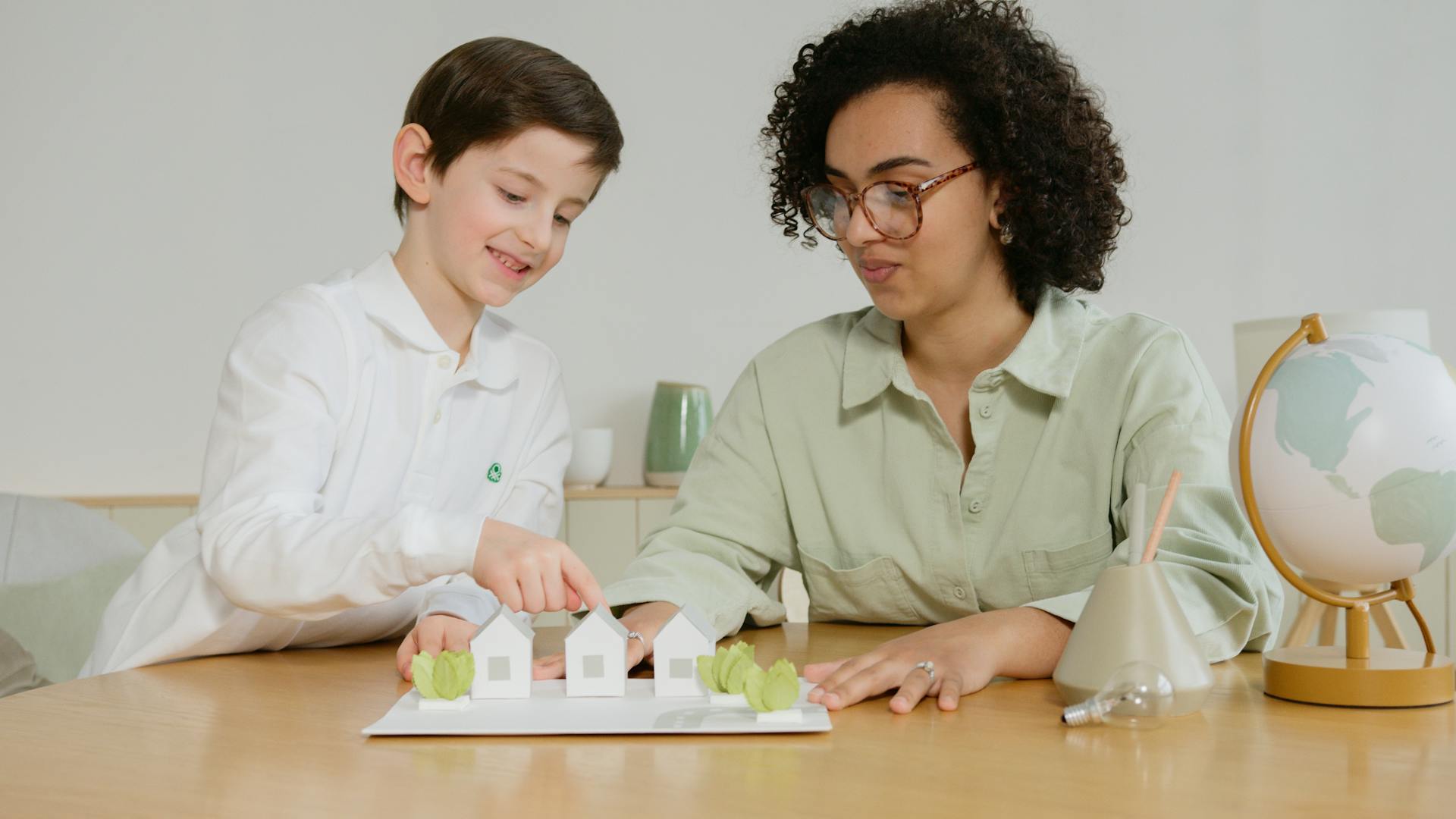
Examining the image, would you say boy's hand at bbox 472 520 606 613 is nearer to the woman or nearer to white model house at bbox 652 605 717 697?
white model house at bbox 652 605 717 697

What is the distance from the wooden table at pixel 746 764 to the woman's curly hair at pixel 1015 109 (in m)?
0.71

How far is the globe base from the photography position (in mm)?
939

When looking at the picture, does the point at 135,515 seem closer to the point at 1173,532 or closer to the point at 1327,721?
the point at 1173,532

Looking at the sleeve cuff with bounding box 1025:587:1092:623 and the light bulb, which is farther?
the sleeve cuff with bounding box 1025:587:1092:623

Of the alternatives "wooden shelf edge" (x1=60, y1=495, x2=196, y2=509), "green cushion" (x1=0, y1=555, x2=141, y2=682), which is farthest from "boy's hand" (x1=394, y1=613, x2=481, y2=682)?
"wooden shelf edge" (x1=60, y1=495, x2=196, y2=509)

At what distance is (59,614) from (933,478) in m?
1.31

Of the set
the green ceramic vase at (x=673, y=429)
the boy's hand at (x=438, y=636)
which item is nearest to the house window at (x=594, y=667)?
the boy's hand at (x=438, y=636)

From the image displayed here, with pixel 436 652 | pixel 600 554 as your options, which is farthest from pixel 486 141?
pixel 600 554

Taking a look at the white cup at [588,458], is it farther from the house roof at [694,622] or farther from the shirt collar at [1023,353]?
the house roof at [694,622]

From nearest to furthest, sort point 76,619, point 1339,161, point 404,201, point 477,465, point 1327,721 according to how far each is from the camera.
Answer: point 1327,721, point 477,465, point 404,201, point 76,619, point 1339,161

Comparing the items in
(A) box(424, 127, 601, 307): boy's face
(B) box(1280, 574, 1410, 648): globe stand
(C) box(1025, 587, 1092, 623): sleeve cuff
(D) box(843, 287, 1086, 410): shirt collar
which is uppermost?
(A) box(424, 127, 601, 307): boy's face

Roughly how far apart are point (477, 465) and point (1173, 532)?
84cm

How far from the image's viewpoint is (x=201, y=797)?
73 centimetres

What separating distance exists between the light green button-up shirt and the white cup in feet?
4.94
